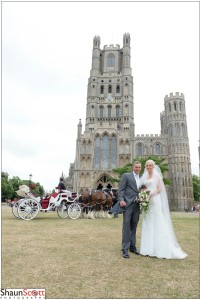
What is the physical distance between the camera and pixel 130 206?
18.9 ft

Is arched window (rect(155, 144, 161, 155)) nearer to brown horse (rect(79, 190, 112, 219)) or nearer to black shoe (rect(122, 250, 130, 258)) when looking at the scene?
brown horse (rect(79, 190, 112, 219))

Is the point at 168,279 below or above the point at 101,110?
below

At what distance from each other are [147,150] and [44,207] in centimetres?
4372

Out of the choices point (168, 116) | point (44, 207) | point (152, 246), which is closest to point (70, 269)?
point (152, 246)

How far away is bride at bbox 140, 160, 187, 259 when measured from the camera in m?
5.30

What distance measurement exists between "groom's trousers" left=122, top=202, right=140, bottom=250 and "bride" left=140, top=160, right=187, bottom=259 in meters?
0.23

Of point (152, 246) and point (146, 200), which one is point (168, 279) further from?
point (146, 200)

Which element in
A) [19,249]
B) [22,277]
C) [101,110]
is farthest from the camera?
[101,110]

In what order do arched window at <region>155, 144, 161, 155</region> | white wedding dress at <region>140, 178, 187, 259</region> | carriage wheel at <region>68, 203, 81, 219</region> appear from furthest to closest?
arched window at <region>155, 144, 161, 155</region>, carriage wheel at <region>68, 203, 81, 219</region>, white wedding dress at <region>140, 178, 187, 259</region>

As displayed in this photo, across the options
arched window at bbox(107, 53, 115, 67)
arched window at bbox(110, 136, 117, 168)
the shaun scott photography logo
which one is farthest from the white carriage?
arched window at bbox(107, 53, 115, 67)

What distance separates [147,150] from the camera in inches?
2133

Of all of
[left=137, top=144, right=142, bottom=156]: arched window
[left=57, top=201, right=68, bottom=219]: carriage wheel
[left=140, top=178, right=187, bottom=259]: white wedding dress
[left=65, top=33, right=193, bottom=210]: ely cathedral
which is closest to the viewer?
[left=140, top=178, right=187, bottom=259]: white wedding dress

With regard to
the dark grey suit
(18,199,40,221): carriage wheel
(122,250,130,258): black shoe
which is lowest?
(18,199,40,221): carriage wheel

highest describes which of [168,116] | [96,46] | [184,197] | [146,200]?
[96,46]
